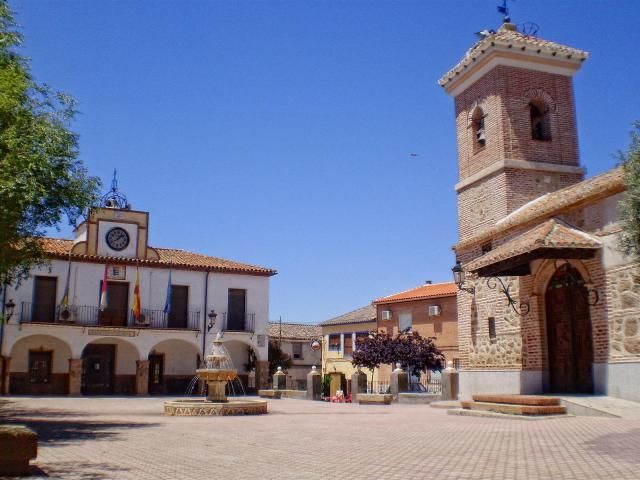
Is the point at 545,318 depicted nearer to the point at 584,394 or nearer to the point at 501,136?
the point at 584,394

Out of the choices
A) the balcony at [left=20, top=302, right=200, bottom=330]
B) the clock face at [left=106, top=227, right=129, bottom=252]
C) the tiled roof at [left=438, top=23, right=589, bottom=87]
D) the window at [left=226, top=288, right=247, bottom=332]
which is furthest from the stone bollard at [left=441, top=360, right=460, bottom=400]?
the clock face at [left=106, top=227, right=129, bottom=252]

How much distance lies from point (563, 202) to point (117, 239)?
66.7ft

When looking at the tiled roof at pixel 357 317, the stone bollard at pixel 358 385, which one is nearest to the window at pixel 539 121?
the stone bollard at pixel 358 385

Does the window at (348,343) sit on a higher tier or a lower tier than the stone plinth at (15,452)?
higher

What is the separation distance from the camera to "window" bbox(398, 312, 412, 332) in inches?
1354

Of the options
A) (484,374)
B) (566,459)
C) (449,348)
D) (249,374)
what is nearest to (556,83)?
(484,374)

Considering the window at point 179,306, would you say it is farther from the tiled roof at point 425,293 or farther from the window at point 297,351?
the window at point 297,351

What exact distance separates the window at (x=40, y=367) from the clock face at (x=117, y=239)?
5.19 metres

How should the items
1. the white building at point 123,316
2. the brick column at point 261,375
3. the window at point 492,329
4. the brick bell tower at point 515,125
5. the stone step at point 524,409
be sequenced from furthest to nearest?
the brick column at point 261,375 → the white building at point 123,316 → the brick bell tower at point 515,125 → the window at point 492,329 → the stone step at point 524,409

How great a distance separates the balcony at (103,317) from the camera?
2502 centimetres

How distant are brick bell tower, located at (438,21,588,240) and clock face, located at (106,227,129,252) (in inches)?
616

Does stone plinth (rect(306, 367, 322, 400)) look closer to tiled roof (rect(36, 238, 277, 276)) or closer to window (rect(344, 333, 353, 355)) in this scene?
tiled roof (rect(36, 238, 277, 276))

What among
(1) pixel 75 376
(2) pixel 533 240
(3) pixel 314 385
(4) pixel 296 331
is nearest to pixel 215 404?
(2) pixel 533 240

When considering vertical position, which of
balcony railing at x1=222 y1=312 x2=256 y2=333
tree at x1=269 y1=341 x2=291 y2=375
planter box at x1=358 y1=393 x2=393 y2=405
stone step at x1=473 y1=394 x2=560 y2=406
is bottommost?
planter box at x1=358 y1=393 x2=393 y2=405
